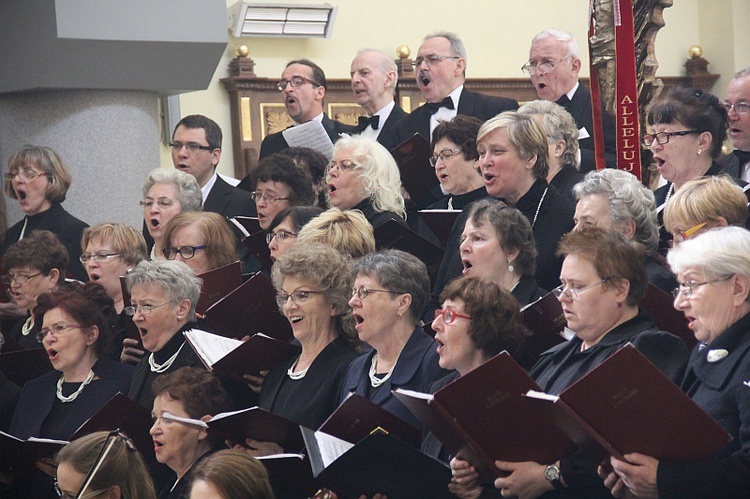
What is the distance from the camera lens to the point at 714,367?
306 centimetres

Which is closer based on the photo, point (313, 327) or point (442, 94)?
point (313, 327)

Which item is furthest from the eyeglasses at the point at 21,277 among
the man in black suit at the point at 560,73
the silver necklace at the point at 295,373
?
the man in black suit at the point at 560,73

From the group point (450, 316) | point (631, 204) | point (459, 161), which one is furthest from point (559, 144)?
point (450, 316)

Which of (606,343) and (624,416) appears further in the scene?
(606,343)

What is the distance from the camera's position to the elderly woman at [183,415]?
420 cm

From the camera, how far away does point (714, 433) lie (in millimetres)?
2814

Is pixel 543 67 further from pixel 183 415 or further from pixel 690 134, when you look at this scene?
pixel 183 415

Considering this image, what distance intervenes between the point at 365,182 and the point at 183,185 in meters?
1.16

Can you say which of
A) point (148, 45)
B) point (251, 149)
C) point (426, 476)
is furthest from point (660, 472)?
point (251, 149)

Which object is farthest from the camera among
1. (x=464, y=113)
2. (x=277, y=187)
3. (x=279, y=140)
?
(x=279, y=140)

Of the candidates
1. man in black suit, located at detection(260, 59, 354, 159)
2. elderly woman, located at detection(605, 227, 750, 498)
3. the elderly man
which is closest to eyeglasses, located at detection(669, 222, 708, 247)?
elderly woman, located at detection(605, 227, 750, 498)

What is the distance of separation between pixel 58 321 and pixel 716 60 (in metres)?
7.40

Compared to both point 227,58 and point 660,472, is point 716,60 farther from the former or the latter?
point 660,472

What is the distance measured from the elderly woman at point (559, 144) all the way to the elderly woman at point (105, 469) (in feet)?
7.14
